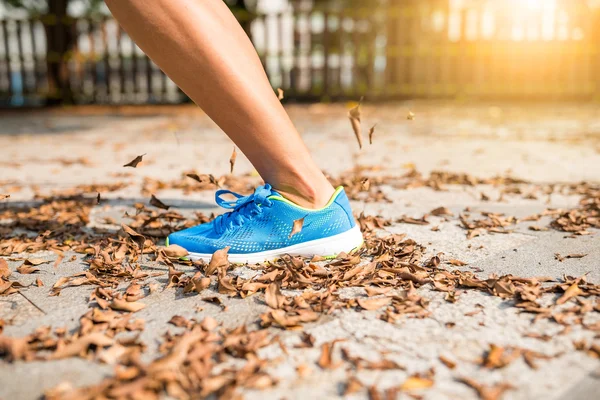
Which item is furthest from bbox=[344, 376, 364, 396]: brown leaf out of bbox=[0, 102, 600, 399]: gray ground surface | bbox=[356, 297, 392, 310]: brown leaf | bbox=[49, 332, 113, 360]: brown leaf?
bbox=[49, 332, 113, 360]: brown leaf

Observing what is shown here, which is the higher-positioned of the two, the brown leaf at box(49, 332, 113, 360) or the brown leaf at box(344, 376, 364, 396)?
the brown leaf at box(49, 332, 113, 360)

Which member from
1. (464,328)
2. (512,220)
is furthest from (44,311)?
(512,220)

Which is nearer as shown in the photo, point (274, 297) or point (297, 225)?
point (274, 297)

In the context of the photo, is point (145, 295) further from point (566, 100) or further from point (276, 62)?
point (566, 100)

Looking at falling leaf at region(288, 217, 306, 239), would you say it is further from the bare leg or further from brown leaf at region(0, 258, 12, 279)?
brown leaf at region(0, 258, 12, 279)

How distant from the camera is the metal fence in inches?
455

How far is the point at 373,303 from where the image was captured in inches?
58.9

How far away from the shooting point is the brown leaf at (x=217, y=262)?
1765 mm

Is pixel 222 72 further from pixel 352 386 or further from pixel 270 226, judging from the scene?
pixel 352 386

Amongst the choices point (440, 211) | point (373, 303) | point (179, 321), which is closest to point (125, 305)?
point (179, 321)

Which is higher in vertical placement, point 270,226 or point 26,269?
point 270,226

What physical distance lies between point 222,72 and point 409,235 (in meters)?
1.02

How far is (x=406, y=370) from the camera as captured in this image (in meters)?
1.17

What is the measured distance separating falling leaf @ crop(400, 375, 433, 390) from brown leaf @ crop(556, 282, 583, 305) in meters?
0.56
